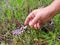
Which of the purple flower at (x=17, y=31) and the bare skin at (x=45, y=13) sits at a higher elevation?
the bare skin at (x=45, y=13)

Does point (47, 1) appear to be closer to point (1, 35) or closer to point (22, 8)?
point (22, 8)

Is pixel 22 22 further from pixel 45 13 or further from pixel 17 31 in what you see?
pixel 45 13

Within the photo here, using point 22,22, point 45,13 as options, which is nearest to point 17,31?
point 22,22

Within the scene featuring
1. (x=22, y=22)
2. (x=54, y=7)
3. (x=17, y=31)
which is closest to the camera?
(x=54, y=7)

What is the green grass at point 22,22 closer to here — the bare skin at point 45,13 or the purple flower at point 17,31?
the purple flower at point 17,31

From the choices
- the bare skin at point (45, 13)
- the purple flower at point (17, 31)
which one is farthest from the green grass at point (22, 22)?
the bare skin at point (45, 13)

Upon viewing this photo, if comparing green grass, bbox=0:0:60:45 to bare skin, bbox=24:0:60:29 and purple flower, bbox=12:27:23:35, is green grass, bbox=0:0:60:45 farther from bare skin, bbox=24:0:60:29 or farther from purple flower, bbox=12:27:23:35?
bare skin, bbox=24:0:60:29

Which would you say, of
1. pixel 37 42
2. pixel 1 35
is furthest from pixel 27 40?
pixel 1 35

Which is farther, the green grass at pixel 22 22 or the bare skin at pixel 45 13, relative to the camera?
→ the green grass at pixel 22 22

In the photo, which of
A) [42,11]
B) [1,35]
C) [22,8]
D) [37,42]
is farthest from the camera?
[22,8]
